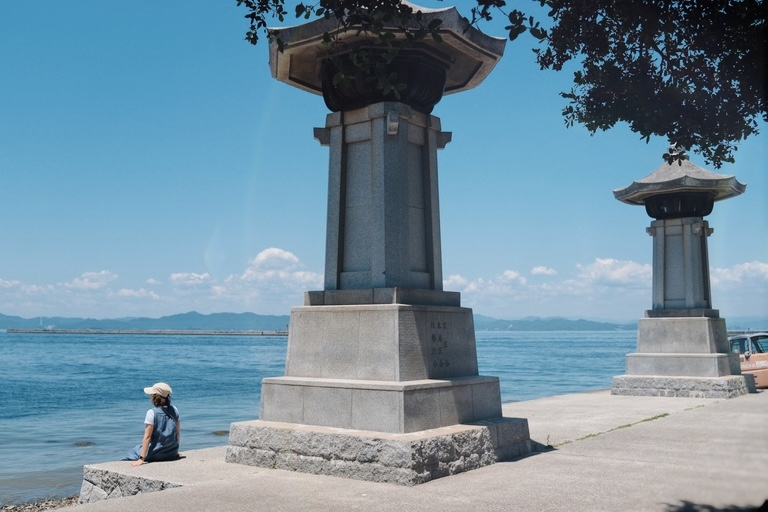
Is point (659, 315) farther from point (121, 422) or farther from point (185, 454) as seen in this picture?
point (121, 422)

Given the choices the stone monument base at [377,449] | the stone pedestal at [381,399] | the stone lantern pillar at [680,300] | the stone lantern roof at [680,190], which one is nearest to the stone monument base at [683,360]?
the stone lantern pillar at [680,300]

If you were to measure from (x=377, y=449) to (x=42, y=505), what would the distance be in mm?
6172

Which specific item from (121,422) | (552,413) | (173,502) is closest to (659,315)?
(552,413)

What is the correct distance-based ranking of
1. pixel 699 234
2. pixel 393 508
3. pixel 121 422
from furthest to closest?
pixel 121 422
pixel 699 234
pixel 393 508

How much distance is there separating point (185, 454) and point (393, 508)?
157 inches

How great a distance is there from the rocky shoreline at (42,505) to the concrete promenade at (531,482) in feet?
8.84

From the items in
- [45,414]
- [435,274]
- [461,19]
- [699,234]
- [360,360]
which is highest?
[461,19]

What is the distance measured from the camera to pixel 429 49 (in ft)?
29.2

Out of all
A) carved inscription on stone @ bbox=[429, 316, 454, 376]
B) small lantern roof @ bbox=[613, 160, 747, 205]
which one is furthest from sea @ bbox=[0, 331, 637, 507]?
small lantern roof @ bbox=[613, 160, 747, 205]

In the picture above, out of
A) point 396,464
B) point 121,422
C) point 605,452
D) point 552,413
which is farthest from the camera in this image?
point 121,422

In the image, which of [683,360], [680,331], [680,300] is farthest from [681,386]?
[680,300]

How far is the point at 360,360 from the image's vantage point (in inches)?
329

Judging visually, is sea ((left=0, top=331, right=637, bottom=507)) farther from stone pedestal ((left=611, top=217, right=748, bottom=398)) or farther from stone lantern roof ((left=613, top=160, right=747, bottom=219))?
stone lantern roof ((left=613, top=160, right=747, bottom=219))

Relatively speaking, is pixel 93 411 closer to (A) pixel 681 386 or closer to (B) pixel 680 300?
(A) pixel 681 386
